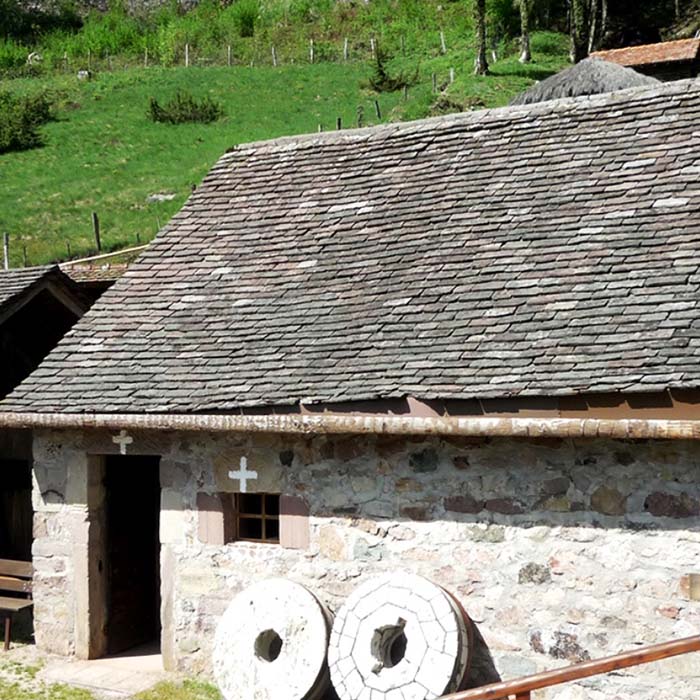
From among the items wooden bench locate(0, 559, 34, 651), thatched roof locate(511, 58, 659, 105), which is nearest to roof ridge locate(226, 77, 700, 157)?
wooden bench locate(0, 559, 34, 651)

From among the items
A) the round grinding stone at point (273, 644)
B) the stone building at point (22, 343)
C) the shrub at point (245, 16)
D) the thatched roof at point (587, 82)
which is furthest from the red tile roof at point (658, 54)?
the shrub at point (245, 16)

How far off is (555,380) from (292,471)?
2168mm

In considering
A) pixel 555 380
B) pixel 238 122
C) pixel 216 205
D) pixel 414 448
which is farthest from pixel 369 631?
pixel 238 122

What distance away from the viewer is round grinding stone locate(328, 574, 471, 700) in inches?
257

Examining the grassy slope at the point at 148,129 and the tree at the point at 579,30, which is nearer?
the grassy slope at the point at 148,129

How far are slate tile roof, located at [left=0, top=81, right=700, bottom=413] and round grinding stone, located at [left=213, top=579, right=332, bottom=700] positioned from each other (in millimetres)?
1418

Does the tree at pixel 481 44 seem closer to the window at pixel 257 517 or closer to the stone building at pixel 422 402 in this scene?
the stone building at pixel 422 402

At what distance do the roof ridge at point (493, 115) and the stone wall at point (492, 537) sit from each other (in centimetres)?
434

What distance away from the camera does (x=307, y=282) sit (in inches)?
353

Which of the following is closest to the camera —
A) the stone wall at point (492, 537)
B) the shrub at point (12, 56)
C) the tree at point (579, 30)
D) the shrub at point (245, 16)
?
the stone wall at point (492, 537)

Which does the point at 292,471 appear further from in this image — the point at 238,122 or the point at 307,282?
the point at 238,122

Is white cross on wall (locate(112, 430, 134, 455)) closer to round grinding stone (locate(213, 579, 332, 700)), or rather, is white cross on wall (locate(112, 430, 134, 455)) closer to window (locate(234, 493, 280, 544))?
window (locate(234, 493, 280, 544))

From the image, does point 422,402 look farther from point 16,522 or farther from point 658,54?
point 658,54

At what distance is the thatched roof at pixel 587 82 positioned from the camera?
19.5m
